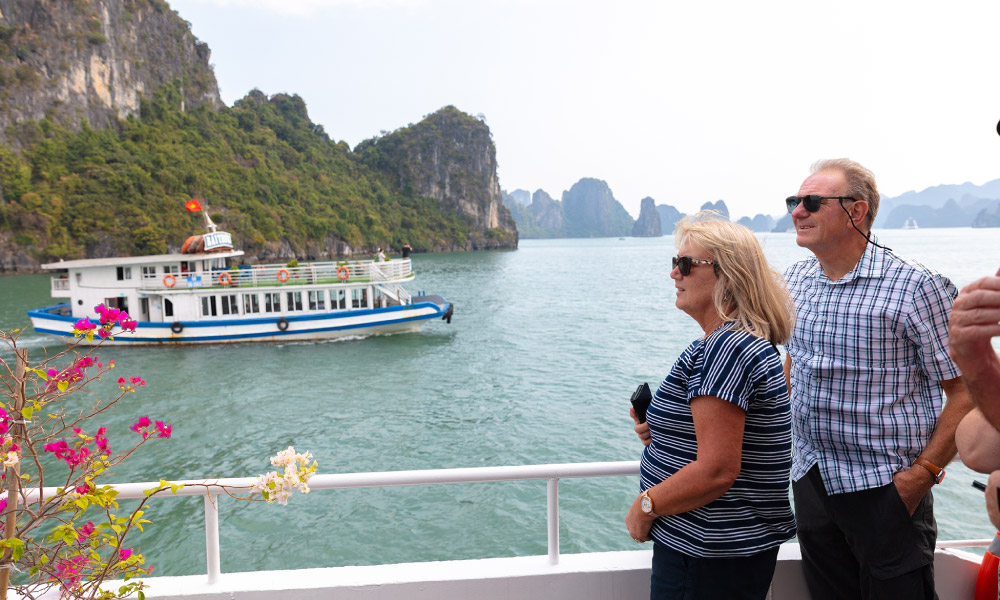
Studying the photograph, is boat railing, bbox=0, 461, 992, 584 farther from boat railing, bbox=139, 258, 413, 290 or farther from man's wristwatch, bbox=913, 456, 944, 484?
boat railing, bbox=139, 258, 413, 290

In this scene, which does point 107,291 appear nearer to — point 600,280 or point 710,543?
point 710,543

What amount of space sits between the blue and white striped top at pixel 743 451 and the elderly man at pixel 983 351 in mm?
426

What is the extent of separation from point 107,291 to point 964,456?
69.3ft

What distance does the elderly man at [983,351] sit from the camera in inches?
32.0

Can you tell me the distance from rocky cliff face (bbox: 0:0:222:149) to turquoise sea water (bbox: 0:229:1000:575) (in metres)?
50.2

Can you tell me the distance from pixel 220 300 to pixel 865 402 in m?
19.6

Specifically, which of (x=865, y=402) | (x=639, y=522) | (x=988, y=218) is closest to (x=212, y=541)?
(x=639, y=522)

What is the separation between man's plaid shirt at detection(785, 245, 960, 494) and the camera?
1628 millimetres

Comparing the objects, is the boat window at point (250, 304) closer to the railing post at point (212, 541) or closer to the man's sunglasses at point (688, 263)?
the railing post at point (212, 541)

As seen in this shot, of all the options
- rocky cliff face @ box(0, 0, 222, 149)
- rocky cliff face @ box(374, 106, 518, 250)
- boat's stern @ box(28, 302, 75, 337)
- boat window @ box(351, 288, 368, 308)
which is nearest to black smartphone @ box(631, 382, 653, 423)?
boat window @ box(351, 288, 368, 308)

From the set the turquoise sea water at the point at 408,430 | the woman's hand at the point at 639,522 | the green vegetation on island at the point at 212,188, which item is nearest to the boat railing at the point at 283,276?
the turquoise sea water at the point at 408,430

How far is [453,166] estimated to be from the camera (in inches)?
4609

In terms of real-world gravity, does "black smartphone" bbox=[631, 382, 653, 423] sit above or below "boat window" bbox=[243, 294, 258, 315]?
above

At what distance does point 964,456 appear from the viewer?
1.04 meters
